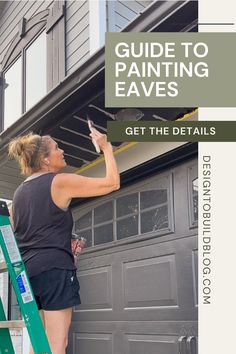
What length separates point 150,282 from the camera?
12.8ft

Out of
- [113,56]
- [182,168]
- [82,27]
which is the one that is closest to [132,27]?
[113,56]

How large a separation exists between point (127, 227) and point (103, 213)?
0.42 metres

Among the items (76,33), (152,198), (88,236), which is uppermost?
(76,33)

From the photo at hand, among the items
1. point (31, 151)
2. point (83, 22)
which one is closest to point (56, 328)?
point (31, 151)

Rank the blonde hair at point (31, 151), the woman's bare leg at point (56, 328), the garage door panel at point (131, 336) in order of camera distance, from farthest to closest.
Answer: the garage door panel at point (131, 336) < the blonde hair at point (31, 151) < the woman's bare leg at point (56, 328)

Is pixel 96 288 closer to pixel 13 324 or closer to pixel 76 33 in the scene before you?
pixel 13 324

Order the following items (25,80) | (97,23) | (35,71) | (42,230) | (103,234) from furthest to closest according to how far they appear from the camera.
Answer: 1. (25,80)
2. (35,71)
3. (97,23)
4. (103,234)
5. (42,230)

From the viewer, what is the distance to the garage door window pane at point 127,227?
416 centimetres

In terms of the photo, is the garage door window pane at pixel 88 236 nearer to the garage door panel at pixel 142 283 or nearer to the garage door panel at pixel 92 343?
the garage door panel at pixel 142 283

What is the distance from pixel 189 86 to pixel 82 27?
3.37 m

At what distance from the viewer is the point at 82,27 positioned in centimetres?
554

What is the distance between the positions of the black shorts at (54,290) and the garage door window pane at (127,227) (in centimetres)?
184

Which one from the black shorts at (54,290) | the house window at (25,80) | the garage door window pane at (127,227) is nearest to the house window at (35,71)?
the house window at (25,80)

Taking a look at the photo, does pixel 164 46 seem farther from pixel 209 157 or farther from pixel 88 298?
pixel 88 298
